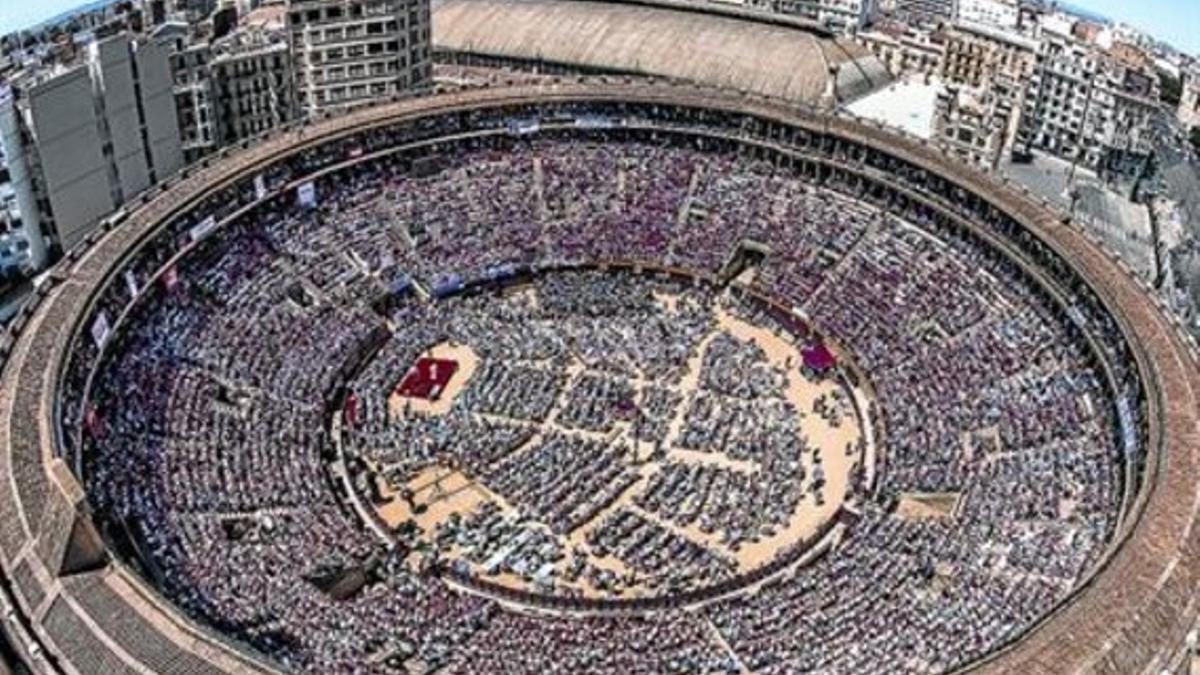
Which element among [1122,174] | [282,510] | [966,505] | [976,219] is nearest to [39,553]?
[282,510]

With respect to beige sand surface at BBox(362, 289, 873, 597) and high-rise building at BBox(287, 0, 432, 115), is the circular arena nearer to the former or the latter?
beige sand surface at BBox(362, 289, 873, 597)

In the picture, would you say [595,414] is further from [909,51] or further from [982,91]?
[909,51]

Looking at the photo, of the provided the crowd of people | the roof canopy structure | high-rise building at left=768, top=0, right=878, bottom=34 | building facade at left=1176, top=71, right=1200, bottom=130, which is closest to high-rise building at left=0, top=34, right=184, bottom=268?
the crowd of people

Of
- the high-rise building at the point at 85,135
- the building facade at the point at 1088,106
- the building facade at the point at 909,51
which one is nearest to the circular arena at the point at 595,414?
the high-rise building at the point at 85,135

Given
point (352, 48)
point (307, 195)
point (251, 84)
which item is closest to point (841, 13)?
point (352, 48)

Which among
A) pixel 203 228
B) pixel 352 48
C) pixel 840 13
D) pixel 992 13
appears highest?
pixel 352 48

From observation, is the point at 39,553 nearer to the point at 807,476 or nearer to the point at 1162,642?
the point at 807,476

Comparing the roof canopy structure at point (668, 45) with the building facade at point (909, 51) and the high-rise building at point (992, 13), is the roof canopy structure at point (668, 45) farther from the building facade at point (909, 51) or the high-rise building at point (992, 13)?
the high-rise building at point (992, 13)
